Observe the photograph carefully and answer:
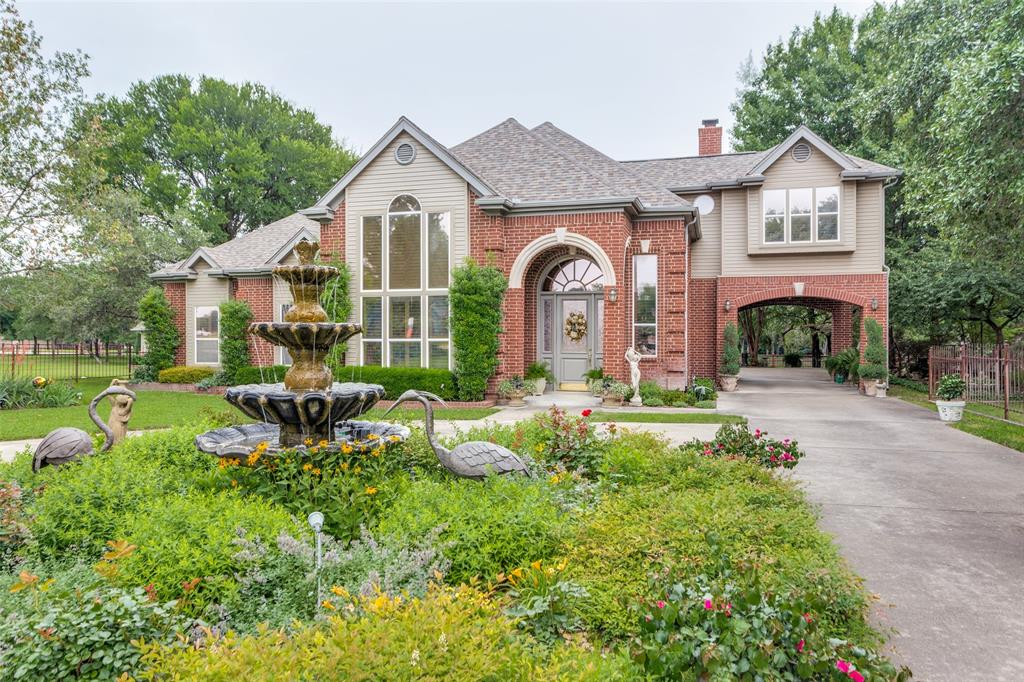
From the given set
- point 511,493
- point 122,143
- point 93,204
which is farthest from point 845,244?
point 122,143

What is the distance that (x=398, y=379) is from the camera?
47.2 feet

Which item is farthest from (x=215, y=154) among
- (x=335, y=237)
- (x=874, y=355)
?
(x=874, y=355)

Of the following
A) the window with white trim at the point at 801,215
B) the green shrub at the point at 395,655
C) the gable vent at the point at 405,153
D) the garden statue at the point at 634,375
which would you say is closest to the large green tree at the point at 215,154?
the gable vent at the point at 405,153

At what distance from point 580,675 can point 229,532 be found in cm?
228

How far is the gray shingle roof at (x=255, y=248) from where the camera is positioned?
19453mm

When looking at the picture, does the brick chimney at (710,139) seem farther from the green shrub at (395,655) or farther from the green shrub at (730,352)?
the green shrub at (395,655)

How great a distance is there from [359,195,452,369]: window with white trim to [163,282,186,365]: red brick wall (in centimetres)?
837

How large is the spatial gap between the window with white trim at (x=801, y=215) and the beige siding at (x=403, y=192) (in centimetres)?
988

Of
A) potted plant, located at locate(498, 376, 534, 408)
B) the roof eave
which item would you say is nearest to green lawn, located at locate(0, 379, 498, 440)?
potted plant, located at locate(498, 376, 534, 408)

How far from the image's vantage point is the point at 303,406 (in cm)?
486

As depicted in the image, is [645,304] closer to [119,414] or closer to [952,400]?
[952,400]

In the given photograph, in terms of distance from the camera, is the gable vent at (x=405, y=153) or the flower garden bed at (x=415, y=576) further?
the gable vent at (x=405, y=153)

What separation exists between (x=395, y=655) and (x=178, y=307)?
2117 centimetres

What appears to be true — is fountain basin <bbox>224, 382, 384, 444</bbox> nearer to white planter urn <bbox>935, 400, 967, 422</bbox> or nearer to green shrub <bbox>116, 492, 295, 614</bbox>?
Result: green shrub <bbox>116, 492, 295, 614</bbox>
